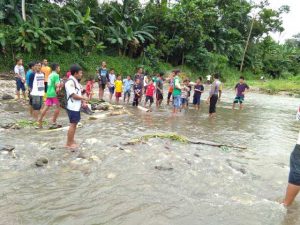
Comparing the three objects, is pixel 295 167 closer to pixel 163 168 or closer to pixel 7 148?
pixel 163 168

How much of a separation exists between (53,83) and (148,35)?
2141 centimetres

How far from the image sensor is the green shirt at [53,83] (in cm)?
841

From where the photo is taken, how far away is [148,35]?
95.1ft

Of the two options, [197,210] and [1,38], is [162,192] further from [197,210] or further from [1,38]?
[1,38]

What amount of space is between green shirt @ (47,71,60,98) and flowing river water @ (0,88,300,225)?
3.42 feet

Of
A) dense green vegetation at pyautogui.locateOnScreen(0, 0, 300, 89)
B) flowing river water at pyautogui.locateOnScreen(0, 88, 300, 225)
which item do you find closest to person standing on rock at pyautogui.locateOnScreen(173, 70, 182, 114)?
flowing river water at pyautogui.locateOnScreen(0, 88, 300, 225)

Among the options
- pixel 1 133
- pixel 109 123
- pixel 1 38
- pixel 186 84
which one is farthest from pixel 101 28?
pixel 1 133

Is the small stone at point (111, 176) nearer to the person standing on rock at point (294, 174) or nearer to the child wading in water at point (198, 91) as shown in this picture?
the person standing on rock at point (294, 174)

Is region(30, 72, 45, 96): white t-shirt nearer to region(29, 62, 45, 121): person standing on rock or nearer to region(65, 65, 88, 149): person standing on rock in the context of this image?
region(29, 62, 45, 121): person standing on rock

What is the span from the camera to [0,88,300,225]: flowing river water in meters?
4.25

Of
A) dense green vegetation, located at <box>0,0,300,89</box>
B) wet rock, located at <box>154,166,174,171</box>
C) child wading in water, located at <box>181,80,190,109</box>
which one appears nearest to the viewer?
wet rock, located at <box>154,166,174,171</box>

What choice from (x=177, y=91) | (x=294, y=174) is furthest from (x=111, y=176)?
(x=177, y=91)

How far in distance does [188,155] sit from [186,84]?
7.58m

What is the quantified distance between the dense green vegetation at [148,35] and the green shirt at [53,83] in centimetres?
1412
